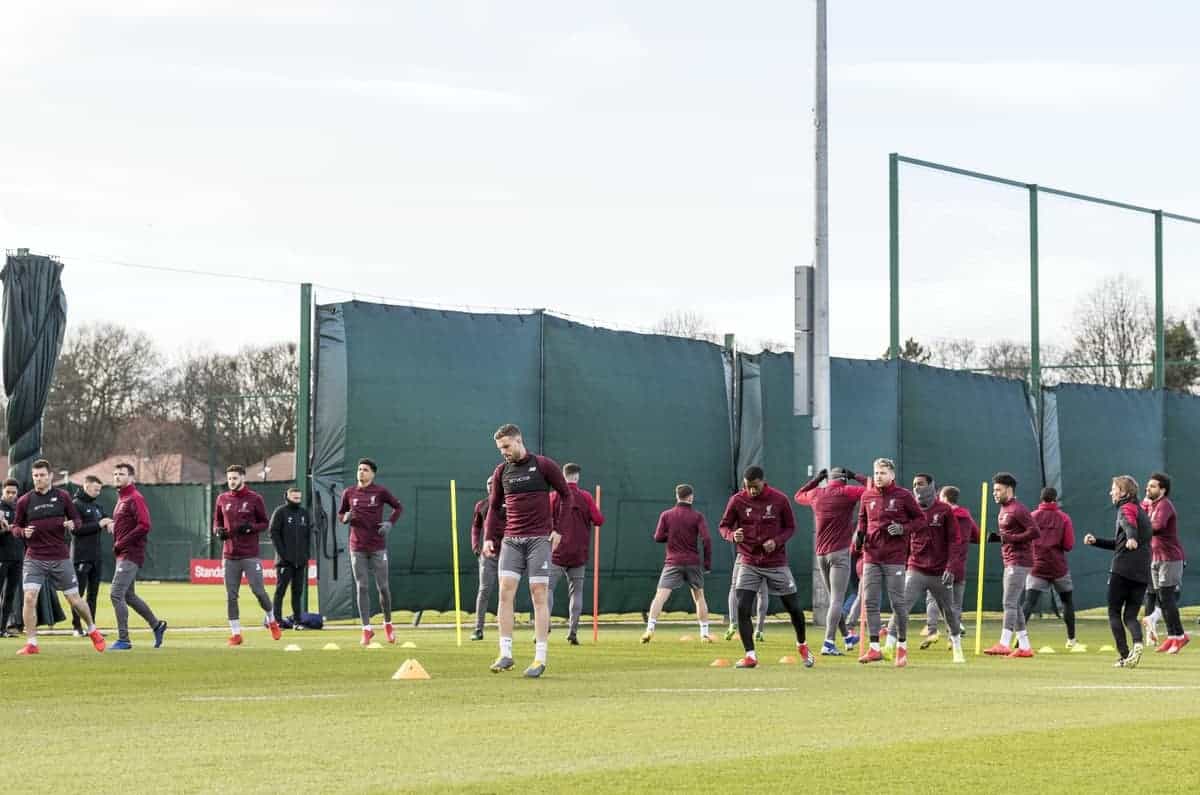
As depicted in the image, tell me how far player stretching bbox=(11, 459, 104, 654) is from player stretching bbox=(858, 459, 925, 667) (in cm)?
758

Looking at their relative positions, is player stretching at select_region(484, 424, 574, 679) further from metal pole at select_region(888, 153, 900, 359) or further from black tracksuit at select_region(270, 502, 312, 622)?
metal pole at select_region(888, 153, 900, 359)

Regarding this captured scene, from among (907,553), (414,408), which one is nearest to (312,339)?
(414,408)

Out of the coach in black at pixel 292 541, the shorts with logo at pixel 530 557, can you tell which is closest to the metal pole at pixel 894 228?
the coach in black at pixel 292 541

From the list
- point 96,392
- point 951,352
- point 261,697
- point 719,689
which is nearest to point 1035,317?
point 951,352

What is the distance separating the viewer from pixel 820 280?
2673 centimetres

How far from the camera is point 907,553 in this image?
1912 cm

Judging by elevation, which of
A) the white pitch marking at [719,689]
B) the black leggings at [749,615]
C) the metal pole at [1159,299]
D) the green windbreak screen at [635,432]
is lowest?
the white pitch marking at [719,689]

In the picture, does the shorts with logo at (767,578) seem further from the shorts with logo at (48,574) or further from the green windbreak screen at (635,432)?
the green windbreak screen at (635,432)

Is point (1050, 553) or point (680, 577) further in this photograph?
point (680, 577)

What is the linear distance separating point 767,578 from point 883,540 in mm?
1409

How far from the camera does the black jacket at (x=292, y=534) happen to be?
85.9ft

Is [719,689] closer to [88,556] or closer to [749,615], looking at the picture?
[749,615]

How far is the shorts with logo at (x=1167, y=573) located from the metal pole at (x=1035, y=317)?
10617mm

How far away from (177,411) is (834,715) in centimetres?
7179
